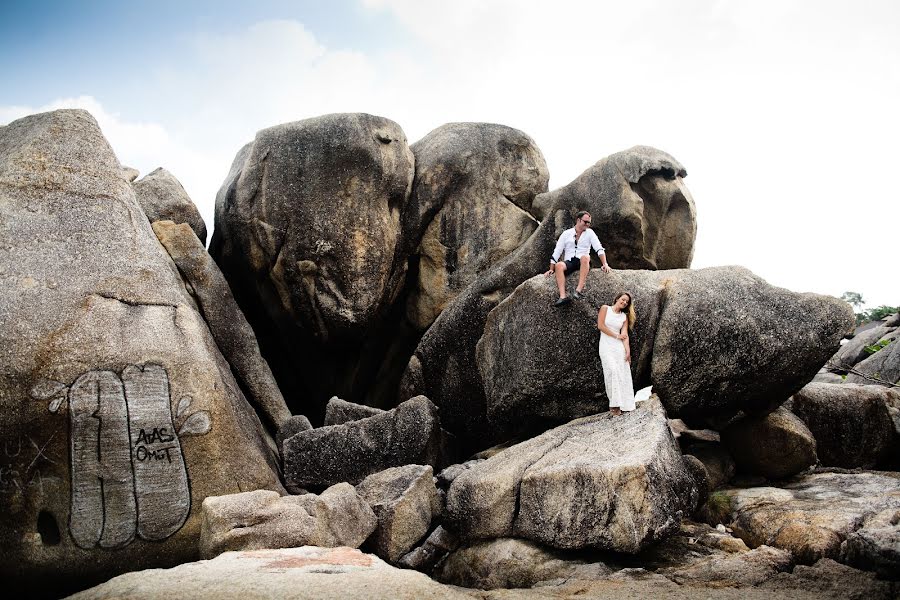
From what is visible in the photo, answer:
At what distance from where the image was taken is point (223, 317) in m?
12.4

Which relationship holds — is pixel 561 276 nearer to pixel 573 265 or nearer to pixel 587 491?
pixel 573 265

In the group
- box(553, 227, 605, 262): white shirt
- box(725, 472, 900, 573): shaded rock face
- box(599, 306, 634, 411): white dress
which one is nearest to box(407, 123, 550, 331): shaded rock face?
box(553, 227, 605, 262): white shirt

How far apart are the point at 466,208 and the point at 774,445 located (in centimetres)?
728

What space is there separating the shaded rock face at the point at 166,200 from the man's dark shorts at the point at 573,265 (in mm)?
7469

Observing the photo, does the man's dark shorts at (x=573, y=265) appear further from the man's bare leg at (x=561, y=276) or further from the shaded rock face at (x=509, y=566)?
the shaded rock face at (x=509, y=566)

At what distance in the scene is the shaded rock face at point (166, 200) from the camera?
13.6 meters

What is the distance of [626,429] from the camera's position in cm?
890

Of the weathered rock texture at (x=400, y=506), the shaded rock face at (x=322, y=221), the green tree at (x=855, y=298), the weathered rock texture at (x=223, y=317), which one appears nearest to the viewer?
the weathered rock texture at (x=400, y=506)

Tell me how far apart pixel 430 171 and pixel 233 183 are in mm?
3957

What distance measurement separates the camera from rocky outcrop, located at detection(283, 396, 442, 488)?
10438mm

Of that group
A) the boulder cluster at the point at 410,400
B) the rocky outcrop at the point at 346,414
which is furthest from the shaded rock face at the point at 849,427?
the rocky outcrop at the point at 346,414

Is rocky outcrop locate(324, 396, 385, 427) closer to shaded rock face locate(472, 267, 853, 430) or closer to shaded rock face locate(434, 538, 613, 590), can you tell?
shaded rock face locate(472, 267, 853, 430)

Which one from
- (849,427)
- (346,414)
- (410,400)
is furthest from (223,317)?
(849,427)

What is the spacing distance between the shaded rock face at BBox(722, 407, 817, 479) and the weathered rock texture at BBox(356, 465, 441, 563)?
194 inches
